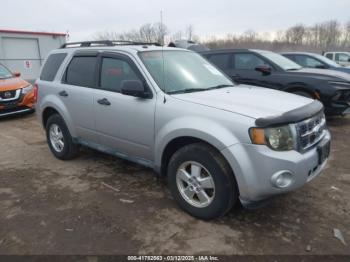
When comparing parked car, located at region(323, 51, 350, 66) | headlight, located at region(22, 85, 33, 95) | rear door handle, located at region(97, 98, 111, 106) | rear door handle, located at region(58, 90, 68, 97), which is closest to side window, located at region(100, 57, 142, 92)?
rear door handle, located at region(97, 98, 111, 106)

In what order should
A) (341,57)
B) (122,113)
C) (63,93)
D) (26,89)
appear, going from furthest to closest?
1. (341,57)
2. (26,89)
3. (63,93)
4. (122,113)

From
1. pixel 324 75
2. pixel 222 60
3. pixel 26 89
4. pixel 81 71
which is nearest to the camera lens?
pixel 81 71

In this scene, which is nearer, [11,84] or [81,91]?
[81,91]

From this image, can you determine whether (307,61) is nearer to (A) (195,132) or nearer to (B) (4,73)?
(A) (195,132)

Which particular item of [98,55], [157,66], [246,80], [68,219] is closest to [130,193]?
[68,219]

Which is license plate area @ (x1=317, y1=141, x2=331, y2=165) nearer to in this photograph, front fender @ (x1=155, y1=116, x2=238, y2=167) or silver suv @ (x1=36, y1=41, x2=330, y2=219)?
silver suv @ (x1=36, y1=41, x2=330, y2=219)

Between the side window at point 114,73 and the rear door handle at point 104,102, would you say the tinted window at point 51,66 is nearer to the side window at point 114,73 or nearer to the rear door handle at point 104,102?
the side window at point 114,73

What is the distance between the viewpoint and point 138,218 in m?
3.37

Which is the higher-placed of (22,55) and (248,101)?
(22,55)

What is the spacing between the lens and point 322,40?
59.2 metres

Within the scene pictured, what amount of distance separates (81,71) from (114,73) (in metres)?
0.75

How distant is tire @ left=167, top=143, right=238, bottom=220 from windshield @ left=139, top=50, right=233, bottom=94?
811 mm

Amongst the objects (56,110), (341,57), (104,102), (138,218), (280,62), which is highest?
(280,62)

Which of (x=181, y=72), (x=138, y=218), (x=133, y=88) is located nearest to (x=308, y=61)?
(x=181, y=72)
